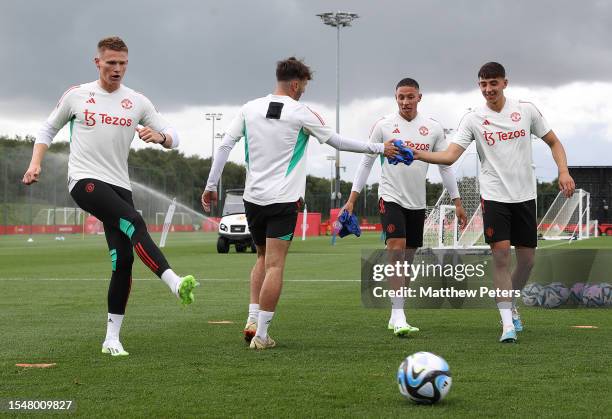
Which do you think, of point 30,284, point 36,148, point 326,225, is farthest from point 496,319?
point 326,225

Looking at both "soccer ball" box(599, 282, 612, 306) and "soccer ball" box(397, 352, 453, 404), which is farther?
"soccer ball" box(599, 282, 612, 306)

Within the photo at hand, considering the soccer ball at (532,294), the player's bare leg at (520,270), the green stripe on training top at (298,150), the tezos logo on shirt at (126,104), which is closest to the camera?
the tezos logo on shirt at (126,104)

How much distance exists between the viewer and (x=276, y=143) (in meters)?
7.92

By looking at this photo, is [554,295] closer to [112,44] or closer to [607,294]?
[607,294]

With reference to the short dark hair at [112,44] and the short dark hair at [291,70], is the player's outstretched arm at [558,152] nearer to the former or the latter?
the short dark hair at [291,70]

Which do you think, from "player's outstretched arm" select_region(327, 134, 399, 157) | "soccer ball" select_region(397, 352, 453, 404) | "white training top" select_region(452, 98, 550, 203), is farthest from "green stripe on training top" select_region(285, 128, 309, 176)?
"soccer ball" select_region(397, 352, 453, 404)

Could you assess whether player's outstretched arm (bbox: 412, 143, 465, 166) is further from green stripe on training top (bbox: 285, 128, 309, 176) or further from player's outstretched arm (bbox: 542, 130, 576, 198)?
green stripe on training top (bbox: 285, 128, 309, 176)

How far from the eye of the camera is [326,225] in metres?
67.6

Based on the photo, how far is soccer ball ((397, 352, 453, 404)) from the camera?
5.27 m

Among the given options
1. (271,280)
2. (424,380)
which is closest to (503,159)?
(271,280)

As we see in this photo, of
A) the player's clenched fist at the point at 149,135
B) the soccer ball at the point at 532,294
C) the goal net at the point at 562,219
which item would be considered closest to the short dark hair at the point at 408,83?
the player's clenched fist at the point at 149,135

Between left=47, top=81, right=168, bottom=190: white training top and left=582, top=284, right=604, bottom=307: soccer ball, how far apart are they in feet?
20.5

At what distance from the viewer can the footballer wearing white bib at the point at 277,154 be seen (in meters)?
7.85

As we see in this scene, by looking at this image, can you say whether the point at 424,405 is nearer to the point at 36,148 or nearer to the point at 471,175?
the point at 36,148
